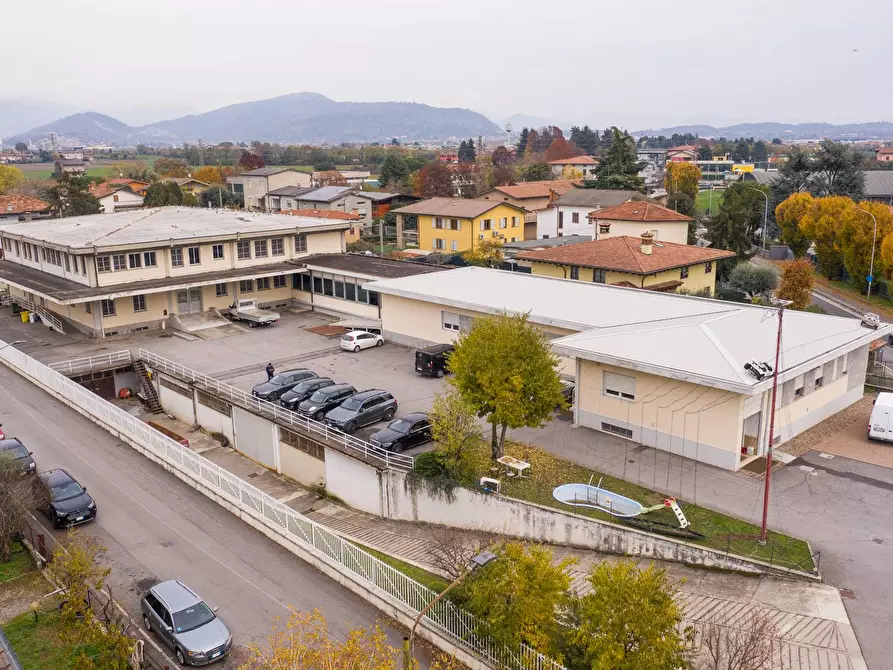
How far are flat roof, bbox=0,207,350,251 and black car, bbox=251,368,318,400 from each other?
17635 millimetres

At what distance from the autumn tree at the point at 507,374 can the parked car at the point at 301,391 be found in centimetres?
924

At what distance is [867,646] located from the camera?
15.8 metres

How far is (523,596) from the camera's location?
48.0ft

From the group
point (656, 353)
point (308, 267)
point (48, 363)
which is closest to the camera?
point (656, 353)

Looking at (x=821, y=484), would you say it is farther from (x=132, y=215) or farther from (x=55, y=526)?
(x=132, y=215)

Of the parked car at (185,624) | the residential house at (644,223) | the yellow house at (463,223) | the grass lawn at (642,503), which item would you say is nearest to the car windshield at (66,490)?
the parked car at (185,624)

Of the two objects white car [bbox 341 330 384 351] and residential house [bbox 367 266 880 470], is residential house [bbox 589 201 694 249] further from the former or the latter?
white car [bbox 341 330 384 351]

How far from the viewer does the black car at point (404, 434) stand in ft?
85.6

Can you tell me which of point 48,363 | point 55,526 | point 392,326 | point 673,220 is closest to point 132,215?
point 48,363

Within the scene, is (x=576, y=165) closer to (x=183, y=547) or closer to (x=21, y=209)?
(x=21, y=209)

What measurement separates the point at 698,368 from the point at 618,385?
3293 millimetres

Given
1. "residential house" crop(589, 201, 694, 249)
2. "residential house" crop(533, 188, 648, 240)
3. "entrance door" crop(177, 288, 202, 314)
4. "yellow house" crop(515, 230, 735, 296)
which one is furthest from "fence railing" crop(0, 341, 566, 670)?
"residential house" crop(533, 188, 648, 240)

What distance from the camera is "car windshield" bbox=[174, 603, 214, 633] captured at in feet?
57.0

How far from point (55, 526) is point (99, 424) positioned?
31.9 feet
